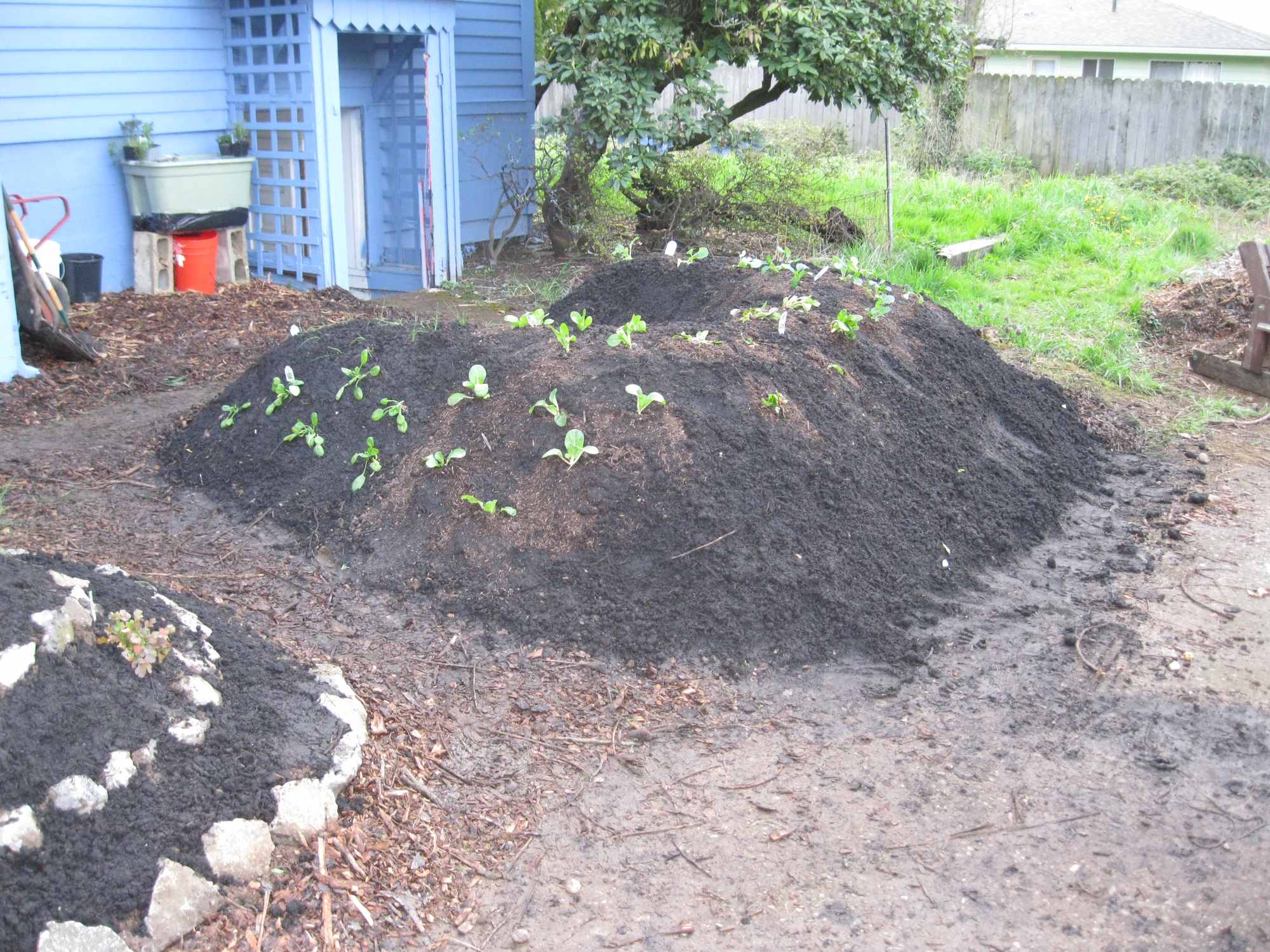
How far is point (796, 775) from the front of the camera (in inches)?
138

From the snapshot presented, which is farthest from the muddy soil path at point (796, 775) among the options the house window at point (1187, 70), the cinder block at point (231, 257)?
the house window at point (1187, 70)

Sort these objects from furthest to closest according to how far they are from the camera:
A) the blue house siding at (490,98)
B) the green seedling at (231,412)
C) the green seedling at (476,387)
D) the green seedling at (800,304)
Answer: the blue house siding at (490,98) → the green seedling at (800,304) → the green seedling at (231,412) → the green seedling at (476,387)

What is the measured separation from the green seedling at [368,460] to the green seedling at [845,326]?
7.77ft

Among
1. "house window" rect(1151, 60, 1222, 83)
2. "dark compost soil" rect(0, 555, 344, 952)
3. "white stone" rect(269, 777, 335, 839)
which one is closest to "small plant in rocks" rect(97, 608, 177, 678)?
"dark compost soil" rect(0, 555, 344, 952)

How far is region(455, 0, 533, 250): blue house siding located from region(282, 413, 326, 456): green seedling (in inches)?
242

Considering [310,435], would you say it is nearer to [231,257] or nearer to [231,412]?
[231,412]

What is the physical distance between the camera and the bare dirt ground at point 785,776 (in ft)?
9.46

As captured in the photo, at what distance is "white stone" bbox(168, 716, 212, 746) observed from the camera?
2.97 meters

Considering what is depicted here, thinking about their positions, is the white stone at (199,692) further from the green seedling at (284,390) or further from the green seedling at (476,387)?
the green seedling at (284,390)

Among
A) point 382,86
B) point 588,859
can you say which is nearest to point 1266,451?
point 588,859

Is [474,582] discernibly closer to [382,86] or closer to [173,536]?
[173,536]

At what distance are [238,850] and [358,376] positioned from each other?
9.98ft

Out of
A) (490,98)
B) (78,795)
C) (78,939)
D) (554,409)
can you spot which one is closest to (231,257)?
(490,98)

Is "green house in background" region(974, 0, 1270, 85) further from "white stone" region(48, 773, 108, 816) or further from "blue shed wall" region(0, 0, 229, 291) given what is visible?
"white stone" region(48, 773, 108, 816)
